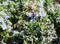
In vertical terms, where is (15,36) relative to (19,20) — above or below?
below

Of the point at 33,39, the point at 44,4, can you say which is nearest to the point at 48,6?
the point at 44,4

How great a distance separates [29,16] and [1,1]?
71 cm

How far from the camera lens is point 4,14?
13.7 feet

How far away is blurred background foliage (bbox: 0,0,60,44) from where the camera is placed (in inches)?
165

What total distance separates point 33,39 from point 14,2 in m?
0.94

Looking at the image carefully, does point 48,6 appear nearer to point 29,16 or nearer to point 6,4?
point 29,16

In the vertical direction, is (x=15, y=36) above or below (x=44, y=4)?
below

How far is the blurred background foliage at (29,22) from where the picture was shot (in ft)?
13.8

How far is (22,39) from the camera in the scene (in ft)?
13.9

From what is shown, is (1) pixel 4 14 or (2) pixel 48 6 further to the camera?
(2) pixel 48 6

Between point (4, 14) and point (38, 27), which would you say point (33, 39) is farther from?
point (4, 14)

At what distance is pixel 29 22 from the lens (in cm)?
422

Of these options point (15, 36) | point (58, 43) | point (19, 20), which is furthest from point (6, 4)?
point (58, 43)

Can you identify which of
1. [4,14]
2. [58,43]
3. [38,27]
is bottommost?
[58,43]
